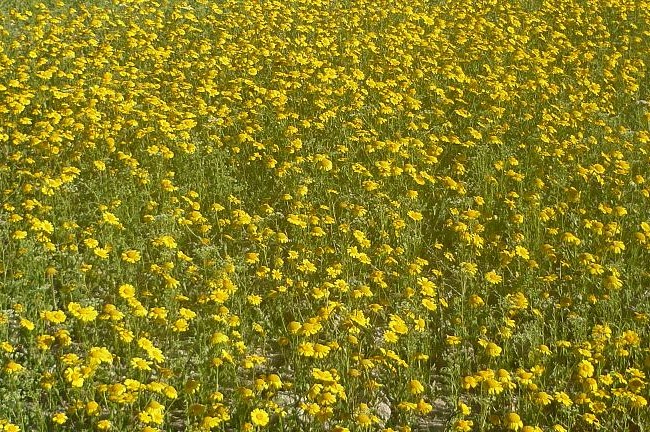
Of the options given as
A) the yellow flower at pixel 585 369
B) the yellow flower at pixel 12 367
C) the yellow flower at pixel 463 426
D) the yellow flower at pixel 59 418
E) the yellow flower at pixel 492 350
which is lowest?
the yellow flower at pixel 59 418

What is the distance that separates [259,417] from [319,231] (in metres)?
2.07

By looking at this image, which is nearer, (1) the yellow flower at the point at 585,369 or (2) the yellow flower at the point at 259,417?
(2) the yellow flower at the point at 259,417

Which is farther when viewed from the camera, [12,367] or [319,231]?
[319,231]

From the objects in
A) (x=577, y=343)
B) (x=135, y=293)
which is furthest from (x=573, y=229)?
(x=135, y=293)

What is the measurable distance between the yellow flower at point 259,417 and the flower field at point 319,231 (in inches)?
0.5

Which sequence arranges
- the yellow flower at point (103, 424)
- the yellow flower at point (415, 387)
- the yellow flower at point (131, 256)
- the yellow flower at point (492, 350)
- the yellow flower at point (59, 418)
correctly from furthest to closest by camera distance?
the yellow flower at point (131, 256) → the yellow flower at point (492, 350) → the yellow flower at point (415, 387) → the yellow flower at point (59, 418) → the yellow flower at point (103, 424)

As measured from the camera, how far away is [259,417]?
14.4 feet

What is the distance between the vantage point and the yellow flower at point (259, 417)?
4.35m

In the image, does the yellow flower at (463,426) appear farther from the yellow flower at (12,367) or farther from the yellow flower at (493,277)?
the yellow flower at (12,367)

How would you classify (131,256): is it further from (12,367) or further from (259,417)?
(259,417)

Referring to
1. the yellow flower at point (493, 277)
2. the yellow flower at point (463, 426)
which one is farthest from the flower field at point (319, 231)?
the yellow flower at point (493, 277)

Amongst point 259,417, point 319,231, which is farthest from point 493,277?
point 259,417

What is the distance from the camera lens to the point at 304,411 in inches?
182

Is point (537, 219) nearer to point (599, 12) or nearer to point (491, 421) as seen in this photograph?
point (491, 421)
